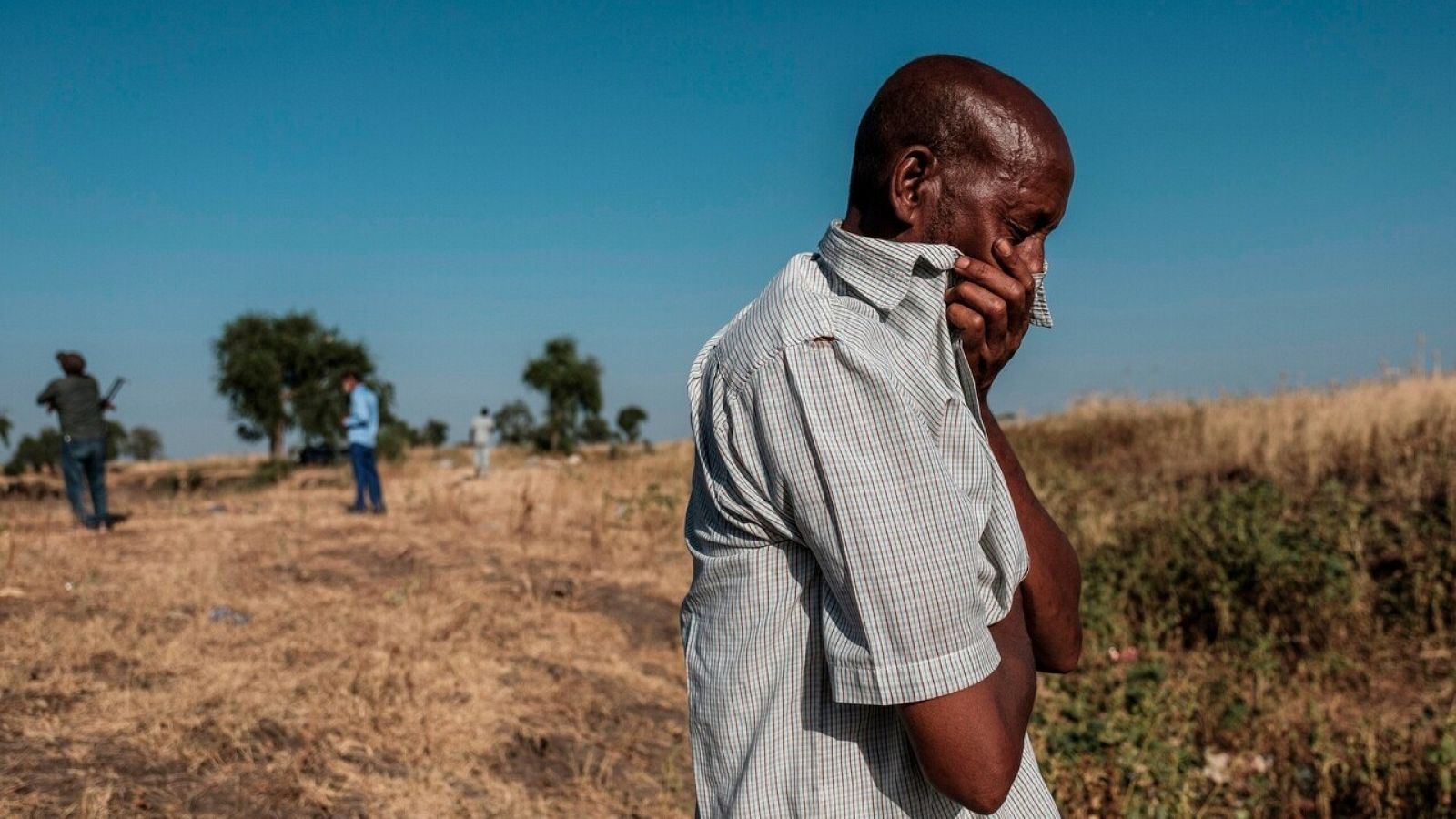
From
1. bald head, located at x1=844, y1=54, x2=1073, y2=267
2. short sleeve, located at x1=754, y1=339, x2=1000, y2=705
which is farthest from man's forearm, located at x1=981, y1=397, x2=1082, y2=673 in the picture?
short sleeve, located at x1=754, y1=339, x2=1000, y2=705

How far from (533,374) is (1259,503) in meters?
27.1

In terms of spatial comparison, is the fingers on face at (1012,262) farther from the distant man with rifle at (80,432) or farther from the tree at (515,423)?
the tree at (515,423)

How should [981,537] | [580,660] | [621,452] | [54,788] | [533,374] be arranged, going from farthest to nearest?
1. [533,374]
2. [621,452]
3. [580,660]
4. [54,788]
5. [981,537]

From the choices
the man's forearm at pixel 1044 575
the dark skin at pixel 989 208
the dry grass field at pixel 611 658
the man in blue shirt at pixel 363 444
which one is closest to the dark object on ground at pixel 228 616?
the dry grass field at pixel 611 658

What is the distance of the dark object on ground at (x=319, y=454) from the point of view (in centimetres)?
3188

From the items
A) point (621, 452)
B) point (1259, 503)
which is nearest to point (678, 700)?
point (1259, 503)

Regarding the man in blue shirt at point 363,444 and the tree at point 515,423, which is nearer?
the man in blue shirt at point 363,444

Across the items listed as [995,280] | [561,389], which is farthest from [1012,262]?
[561,389]

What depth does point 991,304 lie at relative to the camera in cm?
130

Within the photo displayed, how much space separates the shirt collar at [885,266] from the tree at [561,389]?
30.5m

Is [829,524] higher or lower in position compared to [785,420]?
lower

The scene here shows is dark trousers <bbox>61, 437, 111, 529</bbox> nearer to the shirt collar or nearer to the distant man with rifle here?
the distant man with rifle

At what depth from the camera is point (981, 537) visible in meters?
1.19

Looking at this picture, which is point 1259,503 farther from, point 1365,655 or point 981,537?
point 981,537
